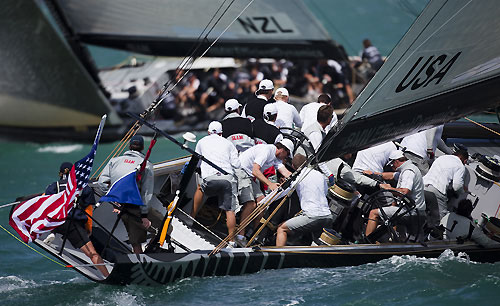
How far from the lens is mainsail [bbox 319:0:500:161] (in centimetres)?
1072

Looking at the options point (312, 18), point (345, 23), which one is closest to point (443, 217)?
point (312, 18)

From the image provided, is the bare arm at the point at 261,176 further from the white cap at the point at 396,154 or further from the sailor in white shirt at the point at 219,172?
the white cap at the point at 396,154

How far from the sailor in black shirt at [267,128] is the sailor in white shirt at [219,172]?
0.71 meters

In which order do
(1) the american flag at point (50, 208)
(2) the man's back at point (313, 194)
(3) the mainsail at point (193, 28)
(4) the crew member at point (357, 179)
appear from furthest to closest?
(3) the mainsail at point (193, 28) → (4) the crew member at point (357, 179) → (2) the man's back at point (313, 194) → (1) the american flag at point (50, 208)

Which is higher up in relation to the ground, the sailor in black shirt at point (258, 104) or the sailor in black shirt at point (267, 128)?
the sailor in black shirt at point (258, 104)

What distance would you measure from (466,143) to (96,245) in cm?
624

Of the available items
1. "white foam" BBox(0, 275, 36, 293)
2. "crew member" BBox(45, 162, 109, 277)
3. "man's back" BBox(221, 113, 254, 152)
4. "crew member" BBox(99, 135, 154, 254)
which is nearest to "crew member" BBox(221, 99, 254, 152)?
"man's back" BBox(221, 113, 254, 152)

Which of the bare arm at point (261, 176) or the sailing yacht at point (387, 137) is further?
the bare arm at point (261, 176)

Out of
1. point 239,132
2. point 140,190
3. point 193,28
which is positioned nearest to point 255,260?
point 140,190

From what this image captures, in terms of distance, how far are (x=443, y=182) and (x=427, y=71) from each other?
7.24 feet

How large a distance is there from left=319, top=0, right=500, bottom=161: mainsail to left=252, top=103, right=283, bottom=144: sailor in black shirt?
2254mm

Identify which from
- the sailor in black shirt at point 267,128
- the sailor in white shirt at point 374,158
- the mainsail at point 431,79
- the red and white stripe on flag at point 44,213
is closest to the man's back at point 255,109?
the sailor in black shirt at point 267,128

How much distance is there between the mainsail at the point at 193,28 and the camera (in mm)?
23281

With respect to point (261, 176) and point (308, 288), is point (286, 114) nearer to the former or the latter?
point (261, 176)
